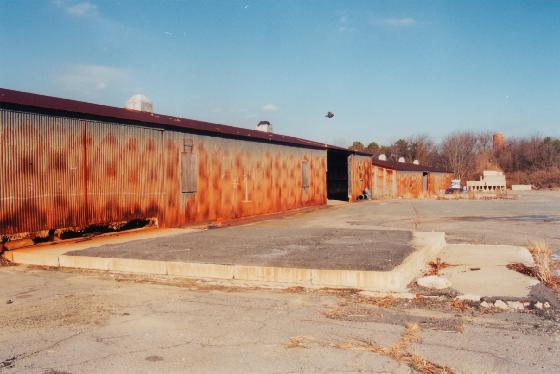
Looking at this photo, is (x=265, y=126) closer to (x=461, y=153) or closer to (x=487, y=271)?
(x=487, y=271)

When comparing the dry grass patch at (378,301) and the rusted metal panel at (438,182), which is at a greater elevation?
the rusted metal panel at (438,182)

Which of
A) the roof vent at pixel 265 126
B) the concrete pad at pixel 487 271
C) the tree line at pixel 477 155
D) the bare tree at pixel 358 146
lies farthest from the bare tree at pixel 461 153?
the concrete pad at pixel 487 271

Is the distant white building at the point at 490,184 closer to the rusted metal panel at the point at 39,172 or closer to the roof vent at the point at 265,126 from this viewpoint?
the roof vent at the point at 265,126

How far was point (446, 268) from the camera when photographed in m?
8.17

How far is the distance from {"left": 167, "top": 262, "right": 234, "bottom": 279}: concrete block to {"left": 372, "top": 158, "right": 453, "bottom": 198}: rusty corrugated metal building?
2703cm

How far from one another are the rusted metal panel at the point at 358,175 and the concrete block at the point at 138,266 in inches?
873

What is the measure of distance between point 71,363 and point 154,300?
85.5 inches

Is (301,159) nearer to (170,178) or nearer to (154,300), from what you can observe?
(170,178)

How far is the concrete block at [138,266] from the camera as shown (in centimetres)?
789

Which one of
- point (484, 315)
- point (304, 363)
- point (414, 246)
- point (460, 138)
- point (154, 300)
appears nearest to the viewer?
point (304, 363)

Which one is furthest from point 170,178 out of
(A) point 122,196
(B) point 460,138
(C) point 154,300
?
(B) point 460,138

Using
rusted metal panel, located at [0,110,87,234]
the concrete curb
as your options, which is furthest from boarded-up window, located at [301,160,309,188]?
the concrete curb

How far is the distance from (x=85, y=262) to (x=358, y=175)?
23.7 m

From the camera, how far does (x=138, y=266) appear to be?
8.03 metres
